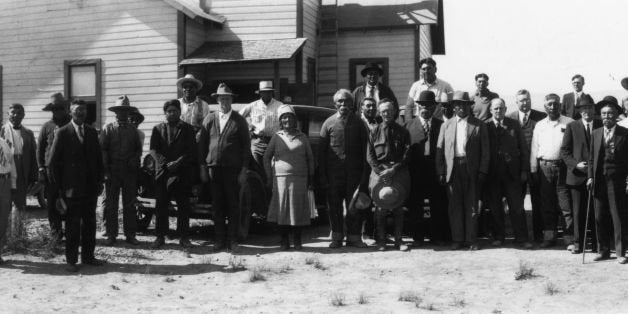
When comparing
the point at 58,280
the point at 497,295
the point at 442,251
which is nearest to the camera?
the point at 497,295

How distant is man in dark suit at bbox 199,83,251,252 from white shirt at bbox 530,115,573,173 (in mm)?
3855

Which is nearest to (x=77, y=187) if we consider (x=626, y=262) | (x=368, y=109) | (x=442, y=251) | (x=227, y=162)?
(x=227, y=162)

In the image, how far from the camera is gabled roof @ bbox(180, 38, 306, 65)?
1756cm

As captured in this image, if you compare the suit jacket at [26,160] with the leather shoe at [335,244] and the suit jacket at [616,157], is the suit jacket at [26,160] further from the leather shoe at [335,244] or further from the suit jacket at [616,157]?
the suit jacket at [616,157]

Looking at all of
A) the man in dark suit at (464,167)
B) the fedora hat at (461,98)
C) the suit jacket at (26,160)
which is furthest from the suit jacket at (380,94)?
the suit jacket at (26,160)

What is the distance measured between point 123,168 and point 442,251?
4434 millimetres

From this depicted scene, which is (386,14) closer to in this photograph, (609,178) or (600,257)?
(609,178)

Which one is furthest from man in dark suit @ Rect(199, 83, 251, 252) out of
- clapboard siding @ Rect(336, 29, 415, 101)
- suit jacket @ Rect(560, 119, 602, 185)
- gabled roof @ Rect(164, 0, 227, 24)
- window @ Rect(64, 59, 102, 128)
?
clapboard siding @ Rect(336, 29, 415, 101)

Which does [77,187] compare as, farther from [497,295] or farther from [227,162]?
[497,295]

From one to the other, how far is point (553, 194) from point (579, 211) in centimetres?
51

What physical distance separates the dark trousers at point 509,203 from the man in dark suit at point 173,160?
13.2 ft

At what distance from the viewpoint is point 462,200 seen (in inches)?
355

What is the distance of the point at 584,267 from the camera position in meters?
7.71

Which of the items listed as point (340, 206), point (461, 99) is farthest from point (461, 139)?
point (340, 206)
